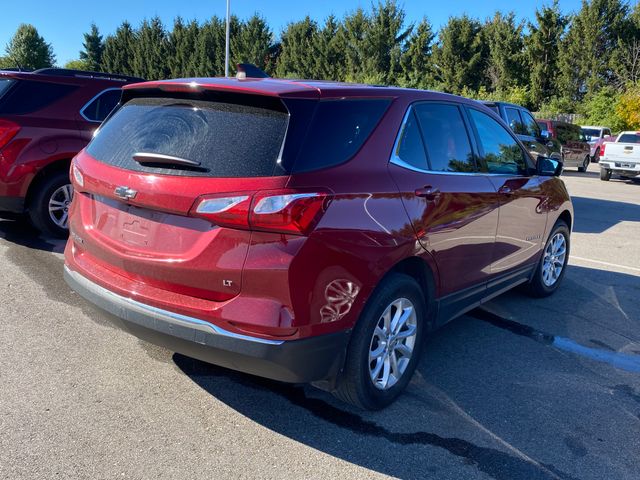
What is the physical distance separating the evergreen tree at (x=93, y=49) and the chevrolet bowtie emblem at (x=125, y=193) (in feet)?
250

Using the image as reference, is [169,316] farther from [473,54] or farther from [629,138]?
[473,54]

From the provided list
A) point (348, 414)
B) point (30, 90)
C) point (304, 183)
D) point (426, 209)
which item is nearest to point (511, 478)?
point (348, 414)

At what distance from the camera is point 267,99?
279cm

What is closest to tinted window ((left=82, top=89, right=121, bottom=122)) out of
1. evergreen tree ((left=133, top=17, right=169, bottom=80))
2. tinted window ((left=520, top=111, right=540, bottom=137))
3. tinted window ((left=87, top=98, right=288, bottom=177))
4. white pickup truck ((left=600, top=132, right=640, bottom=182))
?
tinted window ((left=87, top=98, right=288, bottom=177))

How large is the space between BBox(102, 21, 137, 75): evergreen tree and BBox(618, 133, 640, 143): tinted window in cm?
5690

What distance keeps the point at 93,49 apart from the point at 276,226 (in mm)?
78172

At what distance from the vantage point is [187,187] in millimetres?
2682

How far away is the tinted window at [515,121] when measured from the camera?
11750 mm

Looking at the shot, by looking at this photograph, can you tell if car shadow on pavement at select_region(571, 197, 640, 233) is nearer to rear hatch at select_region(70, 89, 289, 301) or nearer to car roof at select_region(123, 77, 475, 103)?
car roof at select_region(123, 77, 475, 103)

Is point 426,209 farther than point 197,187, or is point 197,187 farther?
point 426,209

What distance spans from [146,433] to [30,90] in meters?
4.65

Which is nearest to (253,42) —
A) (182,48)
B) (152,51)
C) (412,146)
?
(182,48)

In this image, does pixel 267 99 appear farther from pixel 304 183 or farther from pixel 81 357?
pixel 81 357

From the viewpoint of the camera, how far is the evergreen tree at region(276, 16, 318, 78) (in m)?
50.7
